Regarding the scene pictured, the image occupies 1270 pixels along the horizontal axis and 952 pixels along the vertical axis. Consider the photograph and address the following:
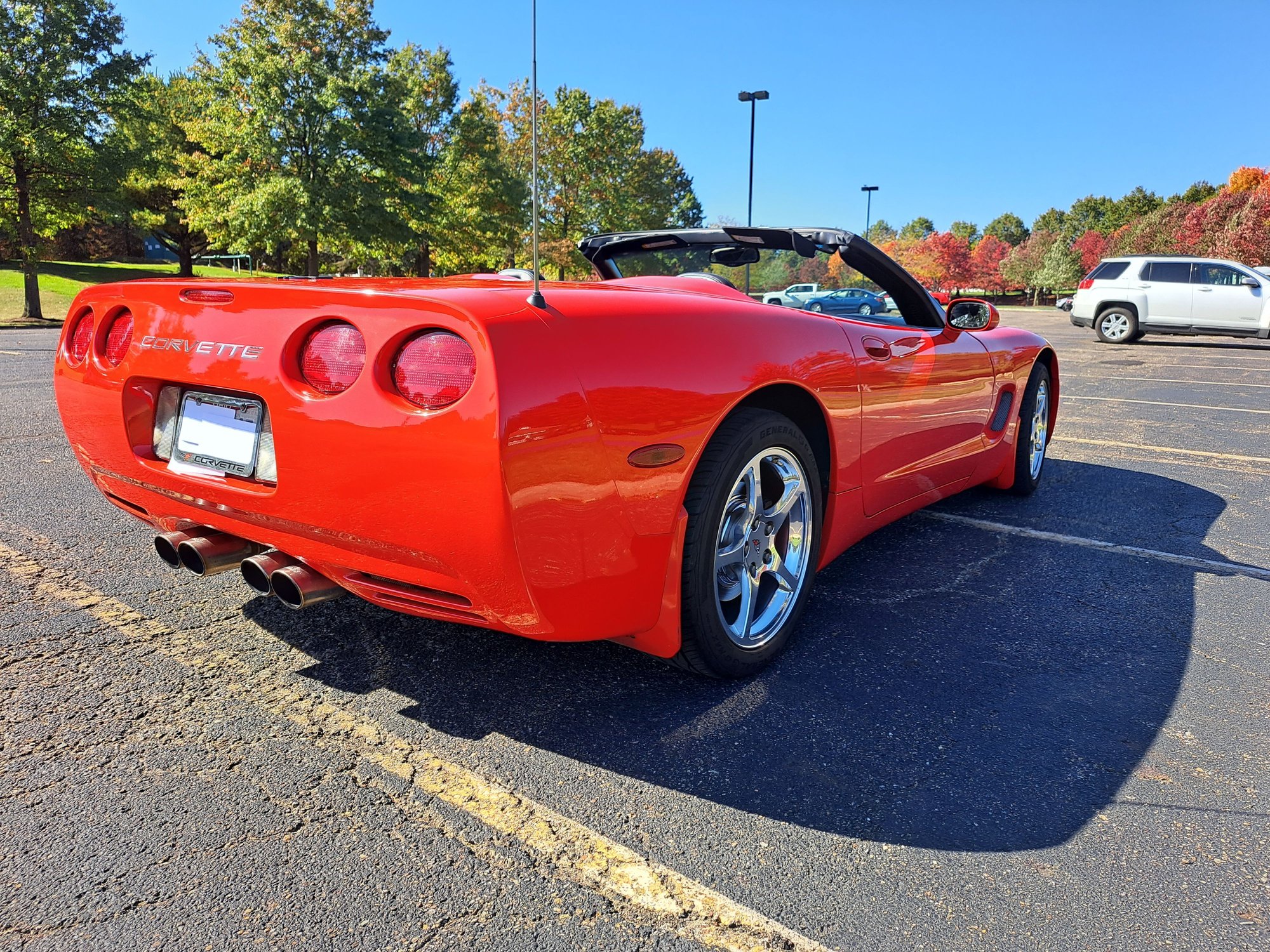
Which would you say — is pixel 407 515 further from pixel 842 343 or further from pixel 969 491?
pixel 969 491

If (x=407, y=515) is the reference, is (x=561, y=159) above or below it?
Answer: above

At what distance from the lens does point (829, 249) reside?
320cm

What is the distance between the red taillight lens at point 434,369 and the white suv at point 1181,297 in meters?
19.3

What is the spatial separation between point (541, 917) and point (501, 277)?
1.81 m

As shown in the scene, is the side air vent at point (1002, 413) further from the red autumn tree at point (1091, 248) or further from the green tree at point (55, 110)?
the red autumn tree at point (1091, 248)

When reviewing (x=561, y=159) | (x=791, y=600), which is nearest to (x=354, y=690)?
(x=791, y=600)

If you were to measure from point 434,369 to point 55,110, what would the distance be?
27752 millimetres

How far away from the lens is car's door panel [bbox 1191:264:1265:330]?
16969 millimetres

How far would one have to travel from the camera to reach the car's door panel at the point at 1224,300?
17.0 meters

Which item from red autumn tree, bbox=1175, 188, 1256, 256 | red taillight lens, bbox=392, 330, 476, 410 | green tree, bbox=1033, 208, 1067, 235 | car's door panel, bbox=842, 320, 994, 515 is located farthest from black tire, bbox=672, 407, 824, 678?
green tree, bbox=1033, 208, 1067, 235

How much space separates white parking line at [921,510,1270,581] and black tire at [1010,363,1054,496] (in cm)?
51

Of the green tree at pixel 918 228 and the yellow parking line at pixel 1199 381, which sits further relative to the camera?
the green tree at pixel 918 228

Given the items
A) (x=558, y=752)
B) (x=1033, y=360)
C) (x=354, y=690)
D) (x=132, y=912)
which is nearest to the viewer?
(x=132, y=912)

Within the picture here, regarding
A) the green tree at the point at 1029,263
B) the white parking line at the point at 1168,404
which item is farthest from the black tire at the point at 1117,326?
the green tree at the point at 1029,263
